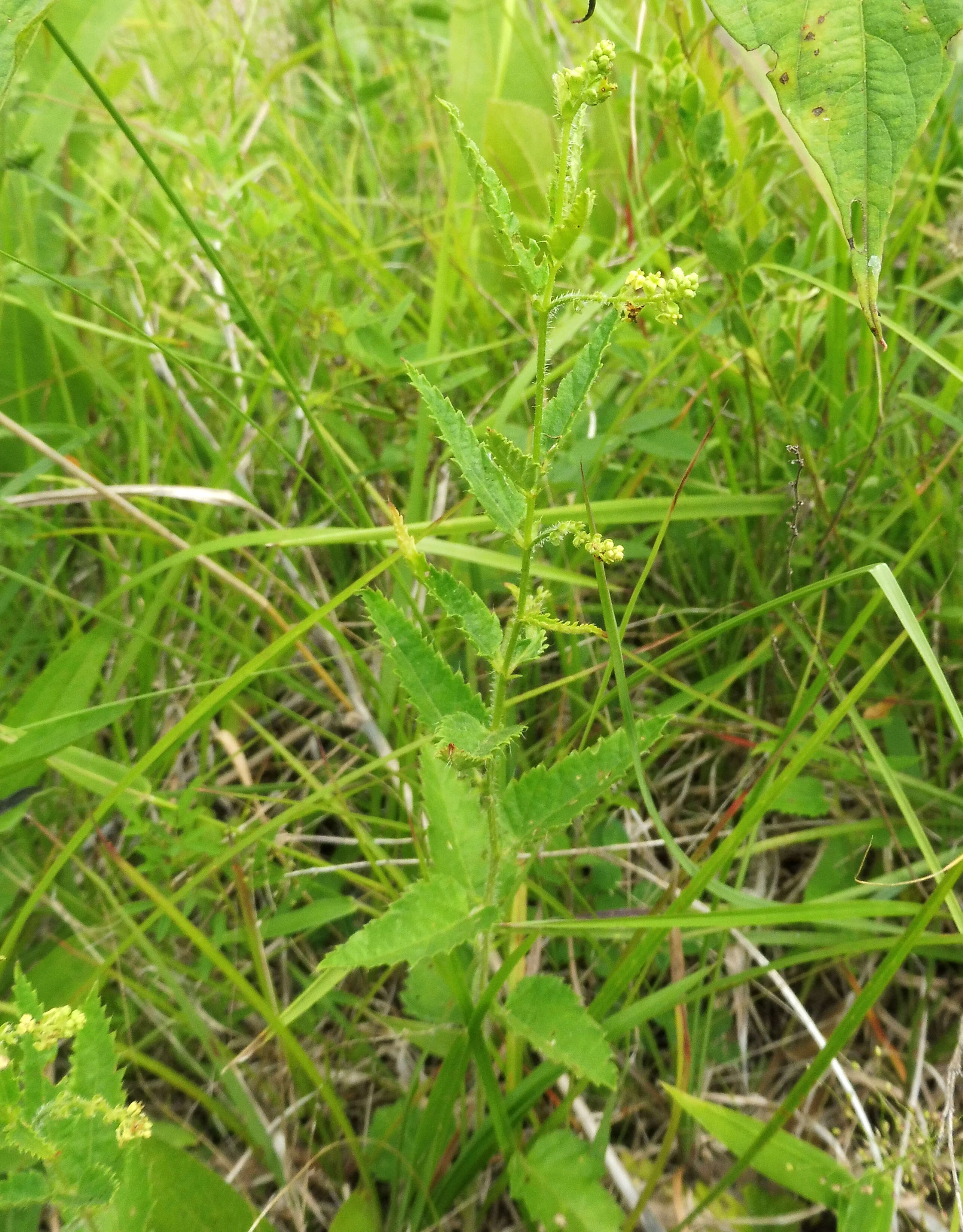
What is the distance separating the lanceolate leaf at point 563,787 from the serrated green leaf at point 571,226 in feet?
1.51

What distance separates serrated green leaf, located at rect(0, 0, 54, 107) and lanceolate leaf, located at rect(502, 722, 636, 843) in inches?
29.3

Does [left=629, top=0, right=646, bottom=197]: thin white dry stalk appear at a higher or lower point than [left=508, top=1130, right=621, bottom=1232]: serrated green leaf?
higher

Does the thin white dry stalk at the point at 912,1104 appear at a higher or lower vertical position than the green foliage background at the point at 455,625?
lower

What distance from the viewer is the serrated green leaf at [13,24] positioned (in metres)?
0.73

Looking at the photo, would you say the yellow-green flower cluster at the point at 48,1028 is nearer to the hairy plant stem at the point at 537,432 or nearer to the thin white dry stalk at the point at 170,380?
the hairy plant stem at the point at 537,432

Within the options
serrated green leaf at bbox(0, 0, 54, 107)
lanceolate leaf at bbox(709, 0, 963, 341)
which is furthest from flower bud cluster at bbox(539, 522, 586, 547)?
serrated green leaf at bbox(0, 0, 54, 107)

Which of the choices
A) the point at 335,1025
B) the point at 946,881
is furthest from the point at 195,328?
the point at 946,881

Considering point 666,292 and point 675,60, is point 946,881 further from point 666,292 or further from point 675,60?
point 675,60

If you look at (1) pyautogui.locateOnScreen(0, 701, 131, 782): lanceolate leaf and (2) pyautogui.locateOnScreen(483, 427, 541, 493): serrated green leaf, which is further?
(1) pyautogui.locateOnScreen(0, 701, 131, 782): lanceolate leaf

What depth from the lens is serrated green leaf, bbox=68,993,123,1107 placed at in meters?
0.92

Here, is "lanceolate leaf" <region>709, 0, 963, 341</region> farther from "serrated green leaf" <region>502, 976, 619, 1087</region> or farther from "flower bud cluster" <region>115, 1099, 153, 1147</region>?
"flower bud cluster" <region>115, 1099, 153, 1147</region>

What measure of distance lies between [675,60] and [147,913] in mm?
1400

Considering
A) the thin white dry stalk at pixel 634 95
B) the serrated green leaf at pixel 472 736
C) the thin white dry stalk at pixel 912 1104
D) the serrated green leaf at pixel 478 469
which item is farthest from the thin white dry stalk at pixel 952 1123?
the thin white dry stalk at pixel 634 95

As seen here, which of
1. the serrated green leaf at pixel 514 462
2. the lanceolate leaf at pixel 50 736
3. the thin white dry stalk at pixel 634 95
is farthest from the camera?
the thin white dry stalk at pixel 634 95
